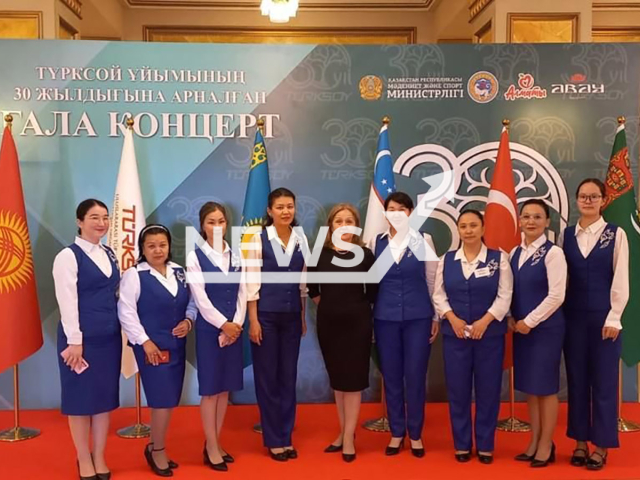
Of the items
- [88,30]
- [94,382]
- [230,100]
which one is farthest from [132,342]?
[88,30]

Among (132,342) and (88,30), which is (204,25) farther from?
(132,342)

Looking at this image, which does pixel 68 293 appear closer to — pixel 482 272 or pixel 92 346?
pixel 92 346

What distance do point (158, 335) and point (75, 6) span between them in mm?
4044

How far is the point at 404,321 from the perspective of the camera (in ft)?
11.6

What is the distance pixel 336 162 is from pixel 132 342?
2.10 m

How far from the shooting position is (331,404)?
466cm

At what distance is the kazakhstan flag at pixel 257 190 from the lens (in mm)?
4254

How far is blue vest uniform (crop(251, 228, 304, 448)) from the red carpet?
223 mm

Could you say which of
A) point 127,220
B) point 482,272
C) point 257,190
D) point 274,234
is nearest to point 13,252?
point 127,220

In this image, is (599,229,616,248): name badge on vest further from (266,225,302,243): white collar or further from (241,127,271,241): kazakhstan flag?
(241,127,271,241): kazakhstan flag

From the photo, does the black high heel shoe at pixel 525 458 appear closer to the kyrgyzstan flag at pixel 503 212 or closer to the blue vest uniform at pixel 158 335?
the kyrgyzstan flag at pixel 503 212

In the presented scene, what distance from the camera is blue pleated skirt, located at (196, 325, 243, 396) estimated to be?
336 cm

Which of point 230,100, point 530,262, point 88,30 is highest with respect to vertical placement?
point 88,30

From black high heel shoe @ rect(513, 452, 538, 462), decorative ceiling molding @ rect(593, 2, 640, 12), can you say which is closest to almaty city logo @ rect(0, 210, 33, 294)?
black high heel shoe @ rect(513, 452, 538, 462)
